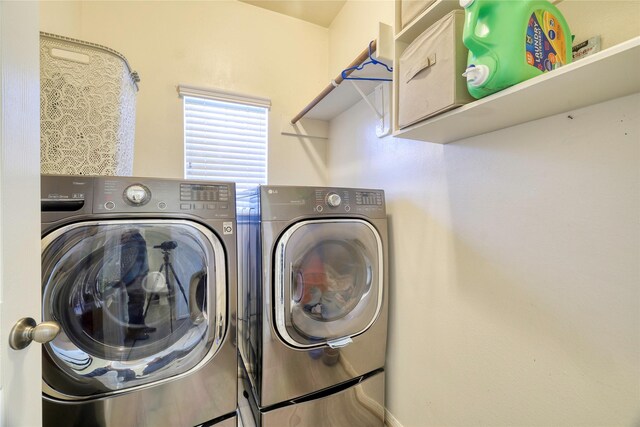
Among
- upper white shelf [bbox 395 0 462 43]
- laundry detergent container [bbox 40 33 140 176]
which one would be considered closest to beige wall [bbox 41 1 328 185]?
laundry detergent container [bbox 40 33 140 176]

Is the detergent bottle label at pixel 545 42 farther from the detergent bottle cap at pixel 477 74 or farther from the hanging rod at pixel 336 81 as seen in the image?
the hanging rod at pixel 336 81

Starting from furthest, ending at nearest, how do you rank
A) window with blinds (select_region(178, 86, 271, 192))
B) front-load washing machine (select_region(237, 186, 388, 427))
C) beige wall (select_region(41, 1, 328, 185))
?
window with blinds (select_region(178, 86, 271, 192))
beige wall (select_region(41, 1, 328, 185))
front-load washing machine (select_region(237, 186, 388, 427))

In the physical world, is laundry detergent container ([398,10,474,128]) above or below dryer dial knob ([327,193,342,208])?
above

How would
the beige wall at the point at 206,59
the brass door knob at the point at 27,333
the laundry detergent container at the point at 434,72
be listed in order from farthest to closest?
the beige wall at the point at 206,59
the laundry detergent container at the point at 434,72
the brass door knob at the point at 27,333

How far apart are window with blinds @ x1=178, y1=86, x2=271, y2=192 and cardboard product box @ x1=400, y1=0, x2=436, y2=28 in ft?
4.20

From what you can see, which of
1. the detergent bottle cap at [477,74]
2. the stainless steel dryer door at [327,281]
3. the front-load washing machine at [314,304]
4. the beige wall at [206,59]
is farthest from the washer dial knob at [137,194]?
the detergent bottle cap at [477,74]

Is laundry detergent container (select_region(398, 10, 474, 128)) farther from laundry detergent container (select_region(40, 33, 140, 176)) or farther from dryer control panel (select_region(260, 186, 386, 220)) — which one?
laundry detergent container (select_region(40, 33, 140, 176))

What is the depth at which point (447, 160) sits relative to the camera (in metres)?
1.20

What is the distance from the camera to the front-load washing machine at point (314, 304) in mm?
1157

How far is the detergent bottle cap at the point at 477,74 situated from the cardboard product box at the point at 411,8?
352mm

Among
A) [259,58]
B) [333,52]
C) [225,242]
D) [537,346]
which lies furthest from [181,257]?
[333,52]

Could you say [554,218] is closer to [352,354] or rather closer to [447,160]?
[447,160]

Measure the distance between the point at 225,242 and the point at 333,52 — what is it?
1.88m

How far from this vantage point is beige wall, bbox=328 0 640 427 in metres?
0.71
